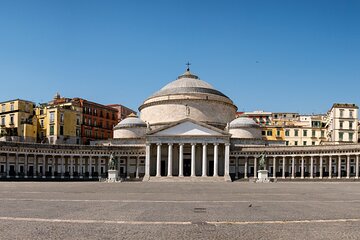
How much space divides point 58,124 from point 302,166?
54.6 m

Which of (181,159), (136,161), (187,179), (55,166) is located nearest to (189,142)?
(181,159)

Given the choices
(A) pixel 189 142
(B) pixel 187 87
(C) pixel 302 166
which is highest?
(B) pixel 187 87

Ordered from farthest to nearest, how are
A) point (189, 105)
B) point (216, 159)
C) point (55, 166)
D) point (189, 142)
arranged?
point (189, 105) < point (55, 166) < point (189, 142) < point (216, 159)

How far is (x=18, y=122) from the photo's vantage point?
102375 mm

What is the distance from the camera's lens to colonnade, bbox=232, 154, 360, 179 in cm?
8854

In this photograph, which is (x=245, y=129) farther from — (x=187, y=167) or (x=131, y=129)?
(x=131, y=129)

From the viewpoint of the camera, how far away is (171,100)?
10531 cm

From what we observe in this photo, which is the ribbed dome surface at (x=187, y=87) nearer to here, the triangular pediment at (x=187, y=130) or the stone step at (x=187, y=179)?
the triangular pediment at (x=187, y=130)

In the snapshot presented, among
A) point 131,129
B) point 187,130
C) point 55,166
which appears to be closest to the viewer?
point 187,130

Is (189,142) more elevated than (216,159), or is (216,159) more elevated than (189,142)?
(189,142)

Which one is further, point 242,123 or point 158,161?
point 242,123

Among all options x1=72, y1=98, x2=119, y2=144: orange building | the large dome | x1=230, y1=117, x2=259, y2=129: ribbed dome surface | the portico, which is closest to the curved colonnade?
the portico

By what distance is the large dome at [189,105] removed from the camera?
10450 cm

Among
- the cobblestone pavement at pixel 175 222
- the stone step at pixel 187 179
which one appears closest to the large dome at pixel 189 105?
the stone step at pixel 187 179
